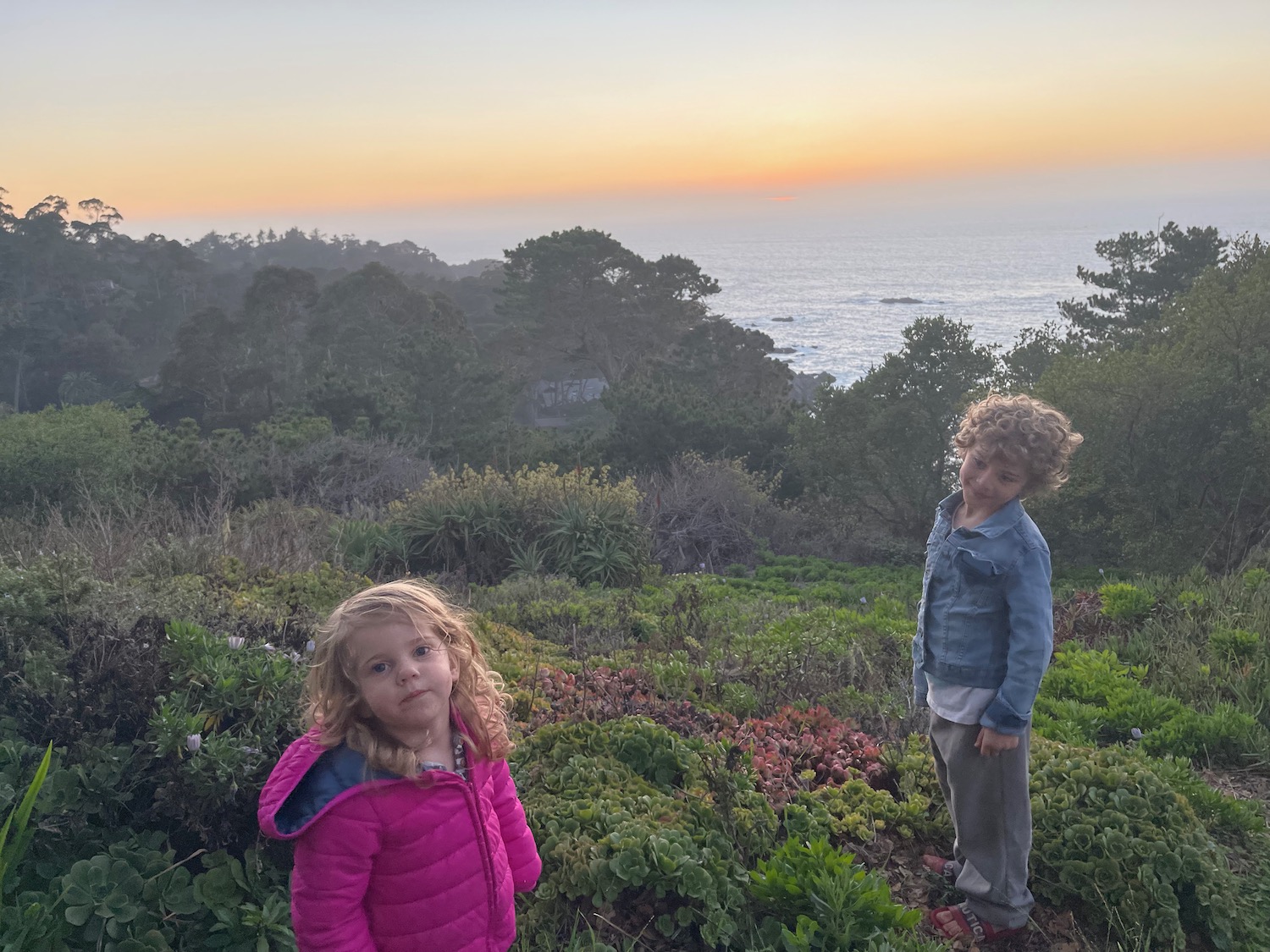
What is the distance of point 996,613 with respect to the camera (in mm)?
2754

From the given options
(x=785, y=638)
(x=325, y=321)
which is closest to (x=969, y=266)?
(x=325, y=321)

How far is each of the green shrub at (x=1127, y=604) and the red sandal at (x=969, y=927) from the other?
4038 mm

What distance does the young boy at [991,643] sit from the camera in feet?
8.76

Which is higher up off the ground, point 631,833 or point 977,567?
point 977,567

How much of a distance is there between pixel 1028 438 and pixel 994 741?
2.98 ft

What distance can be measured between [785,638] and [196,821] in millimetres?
4156

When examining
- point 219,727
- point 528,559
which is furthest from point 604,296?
point 219,727

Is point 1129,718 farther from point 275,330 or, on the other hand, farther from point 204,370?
point 275,330

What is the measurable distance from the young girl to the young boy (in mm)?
1518

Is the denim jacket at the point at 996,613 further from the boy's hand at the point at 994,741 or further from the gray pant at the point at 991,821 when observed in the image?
the gray pant at the point at 991,821

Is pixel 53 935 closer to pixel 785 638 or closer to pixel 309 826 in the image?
pixel 309 826

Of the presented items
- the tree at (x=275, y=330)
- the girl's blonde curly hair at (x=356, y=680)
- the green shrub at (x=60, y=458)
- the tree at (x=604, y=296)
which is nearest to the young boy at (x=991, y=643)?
the girl's blonde curly hair at (x=356, y=680)

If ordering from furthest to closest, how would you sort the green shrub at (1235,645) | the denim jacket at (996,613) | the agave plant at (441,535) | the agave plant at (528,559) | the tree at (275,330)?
the tree at (275,330) < the agave plant at (441,535) < the agave plant at (528,559) < the green shrub at (1235,645) < the denim jacket at (996,613)

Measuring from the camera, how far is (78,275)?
44.0 metres
